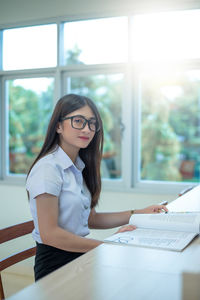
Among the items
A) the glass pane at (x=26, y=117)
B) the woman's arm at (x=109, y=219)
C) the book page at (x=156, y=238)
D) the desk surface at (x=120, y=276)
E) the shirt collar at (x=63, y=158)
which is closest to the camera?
the desk surface at (x=120, y=276)

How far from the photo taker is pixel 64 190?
59.6 inches

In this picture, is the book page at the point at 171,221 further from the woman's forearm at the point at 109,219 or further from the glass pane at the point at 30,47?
the glass pane at the point at 30,47

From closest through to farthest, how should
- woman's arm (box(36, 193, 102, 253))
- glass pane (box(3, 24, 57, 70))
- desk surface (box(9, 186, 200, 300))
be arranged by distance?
desk surface (box(9, 186, 200, 300)), woman's arm (box(36, 193, 102, 253)), glass pane (box(3, 24, 57, 70))

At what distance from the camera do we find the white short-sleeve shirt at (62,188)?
143 cm

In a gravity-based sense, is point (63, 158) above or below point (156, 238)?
above

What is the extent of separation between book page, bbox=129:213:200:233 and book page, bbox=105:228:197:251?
0.03 metres

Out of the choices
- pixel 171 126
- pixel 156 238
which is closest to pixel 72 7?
pixel 171 126

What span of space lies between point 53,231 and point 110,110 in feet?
7.43

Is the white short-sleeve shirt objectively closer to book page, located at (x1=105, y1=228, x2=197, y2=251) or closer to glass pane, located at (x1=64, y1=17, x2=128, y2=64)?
book page, located at (x1=105, y1=228, x2=197, y2=251)

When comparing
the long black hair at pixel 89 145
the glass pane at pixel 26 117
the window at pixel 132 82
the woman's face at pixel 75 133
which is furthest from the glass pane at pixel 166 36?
the woman's face at pixel 75 133

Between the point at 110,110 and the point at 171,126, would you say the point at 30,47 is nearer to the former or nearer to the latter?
the point at 110,110

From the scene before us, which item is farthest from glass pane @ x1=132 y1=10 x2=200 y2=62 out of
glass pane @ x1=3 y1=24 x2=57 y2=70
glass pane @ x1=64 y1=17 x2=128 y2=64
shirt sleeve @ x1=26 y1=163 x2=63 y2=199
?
shirt sleeve @ x1=26 y1=163 x2=63 y2=199

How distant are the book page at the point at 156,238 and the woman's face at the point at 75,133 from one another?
47 cm

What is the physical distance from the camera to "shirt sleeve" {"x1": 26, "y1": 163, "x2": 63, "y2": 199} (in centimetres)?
141
